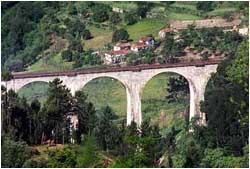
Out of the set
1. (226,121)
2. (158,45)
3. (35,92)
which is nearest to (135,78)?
(35,92)

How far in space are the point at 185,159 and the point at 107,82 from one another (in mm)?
10353

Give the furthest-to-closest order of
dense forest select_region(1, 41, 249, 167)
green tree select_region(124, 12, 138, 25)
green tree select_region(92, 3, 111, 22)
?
green tree select_region(92, 3, 111, 22)
green tree select_region(124, 12, 138, 25)
dense forest select_region(1, 41, 249, 167)

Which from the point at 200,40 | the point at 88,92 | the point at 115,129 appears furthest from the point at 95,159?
the point at 200,40

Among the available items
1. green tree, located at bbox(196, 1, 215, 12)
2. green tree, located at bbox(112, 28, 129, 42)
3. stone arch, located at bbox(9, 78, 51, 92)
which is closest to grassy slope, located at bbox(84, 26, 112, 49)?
green tree, located at bbox(112, 28, 129, 42)

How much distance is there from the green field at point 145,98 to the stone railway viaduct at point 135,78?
0.59 meters

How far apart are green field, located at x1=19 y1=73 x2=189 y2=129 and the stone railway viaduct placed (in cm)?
59

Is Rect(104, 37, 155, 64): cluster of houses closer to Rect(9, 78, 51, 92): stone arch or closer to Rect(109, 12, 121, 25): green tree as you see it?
Rect(109, 12, 121, 25): green tree

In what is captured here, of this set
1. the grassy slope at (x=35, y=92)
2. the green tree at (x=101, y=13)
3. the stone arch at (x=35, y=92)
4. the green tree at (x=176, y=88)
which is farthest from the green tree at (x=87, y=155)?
the green tree at (x=101, y=13)

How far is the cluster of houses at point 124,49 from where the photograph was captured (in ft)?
87.6

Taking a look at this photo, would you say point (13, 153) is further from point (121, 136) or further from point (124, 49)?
point (124, 49)

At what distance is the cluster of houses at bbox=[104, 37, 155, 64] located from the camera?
2670 cm

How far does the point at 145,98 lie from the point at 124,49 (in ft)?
12.5

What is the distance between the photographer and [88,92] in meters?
24.5

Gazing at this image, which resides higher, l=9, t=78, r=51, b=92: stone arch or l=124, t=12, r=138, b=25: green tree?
l=124, t=12, r=138, b=25: green tree
